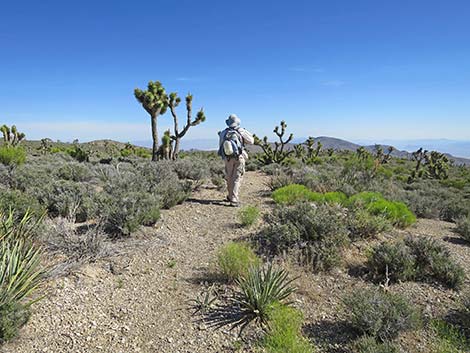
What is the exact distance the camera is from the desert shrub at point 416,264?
4723mm

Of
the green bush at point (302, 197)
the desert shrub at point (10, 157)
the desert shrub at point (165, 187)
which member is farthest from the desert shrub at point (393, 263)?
the desert shrub at point (10, 157)

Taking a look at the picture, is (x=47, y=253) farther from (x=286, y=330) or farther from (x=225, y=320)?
(x=286, y=330)

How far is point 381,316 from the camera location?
3475mm

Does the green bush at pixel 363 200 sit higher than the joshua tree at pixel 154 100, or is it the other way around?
the joshua tree at pixel 154 100

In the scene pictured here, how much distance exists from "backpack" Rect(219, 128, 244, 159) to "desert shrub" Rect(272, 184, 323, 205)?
174 cm

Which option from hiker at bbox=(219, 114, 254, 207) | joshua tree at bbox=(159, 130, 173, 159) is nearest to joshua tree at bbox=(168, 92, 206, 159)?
joshua tree at bbox=(159, 130, 173, 159)

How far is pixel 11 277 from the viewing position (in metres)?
3.33

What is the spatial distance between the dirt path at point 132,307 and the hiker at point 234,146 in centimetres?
248

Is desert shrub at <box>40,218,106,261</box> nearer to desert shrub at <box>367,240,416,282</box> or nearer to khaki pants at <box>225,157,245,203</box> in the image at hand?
khaki pants at <box>225,157,245,203</box>

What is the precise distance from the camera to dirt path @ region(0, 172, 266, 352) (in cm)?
334

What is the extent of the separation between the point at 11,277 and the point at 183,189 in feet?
18.7

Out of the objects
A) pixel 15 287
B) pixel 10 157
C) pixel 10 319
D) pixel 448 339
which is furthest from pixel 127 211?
pixel 10 157

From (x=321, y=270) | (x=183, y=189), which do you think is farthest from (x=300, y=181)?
(x=321, y=270)

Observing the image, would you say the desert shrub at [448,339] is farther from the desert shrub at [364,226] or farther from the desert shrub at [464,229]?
the desert shrub at [464,229]
